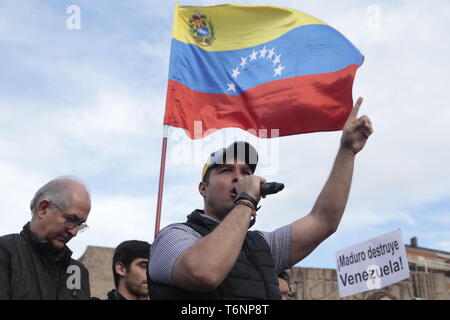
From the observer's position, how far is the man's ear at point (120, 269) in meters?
4.26

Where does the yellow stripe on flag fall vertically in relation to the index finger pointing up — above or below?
above

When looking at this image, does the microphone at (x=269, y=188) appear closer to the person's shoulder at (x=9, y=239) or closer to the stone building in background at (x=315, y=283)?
the person's shoulder at (x=9, y=239)

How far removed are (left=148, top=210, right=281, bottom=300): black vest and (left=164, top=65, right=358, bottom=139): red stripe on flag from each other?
2.39 meters

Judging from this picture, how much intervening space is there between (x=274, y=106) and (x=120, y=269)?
1.98 m

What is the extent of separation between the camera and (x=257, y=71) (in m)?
5.25

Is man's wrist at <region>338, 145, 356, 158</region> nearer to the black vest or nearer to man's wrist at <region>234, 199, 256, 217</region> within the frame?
the black vest

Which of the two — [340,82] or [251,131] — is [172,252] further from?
[340,82]

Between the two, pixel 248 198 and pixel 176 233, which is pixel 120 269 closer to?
pixel 176 233

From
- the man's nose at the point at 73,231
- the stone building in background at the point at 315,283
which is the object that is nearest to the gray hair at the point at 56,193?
the man's nose at the point at 73,231

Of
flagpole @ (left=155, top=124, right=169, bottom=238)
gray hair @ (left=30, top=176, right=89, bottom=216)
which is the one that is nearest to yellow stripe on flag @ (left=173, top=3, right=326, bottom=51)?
flagpole @ (left=155, top=124, right=169, bottom=238)

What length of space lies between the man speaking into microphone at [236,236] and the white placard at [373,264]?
13.5 ft

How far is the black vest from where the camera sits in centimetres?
220
